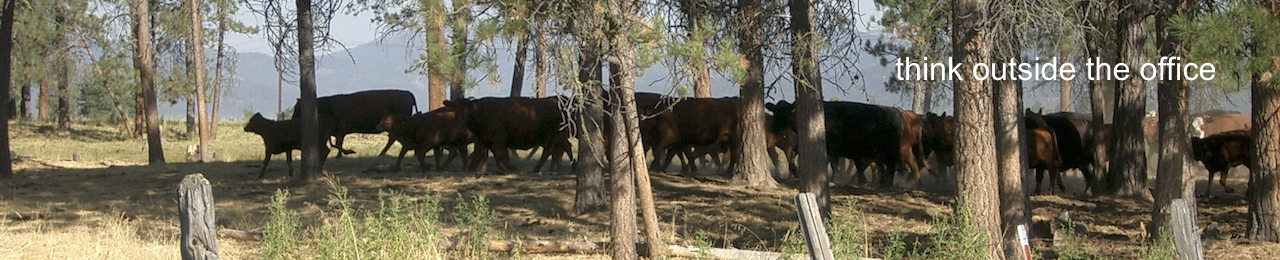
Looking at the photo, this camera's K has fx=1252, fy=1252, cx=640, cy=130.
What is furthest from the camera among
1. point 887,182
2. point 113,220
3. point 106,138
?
point 106,138

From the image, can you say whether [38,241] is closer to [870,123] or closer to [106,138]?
[870,123]

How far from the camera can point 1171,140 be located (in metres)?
11.6

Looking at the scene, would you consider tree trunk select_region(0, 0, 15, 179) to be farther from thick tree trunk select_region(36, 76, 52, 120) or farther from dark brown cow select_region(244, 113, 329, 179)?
thick tree trunk select_region(36, 76, 52, 120)

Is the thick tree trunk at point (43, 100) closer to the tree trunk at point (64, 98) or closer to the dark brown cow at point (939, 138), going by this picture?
the tree trunk at point (64, 98)

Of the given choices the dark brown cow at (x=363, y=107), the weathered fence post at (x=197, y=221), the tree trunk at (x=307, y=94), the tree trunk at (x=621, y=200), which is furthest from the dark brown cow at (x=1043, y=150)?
the weathered fence post at (x=197, y=221)

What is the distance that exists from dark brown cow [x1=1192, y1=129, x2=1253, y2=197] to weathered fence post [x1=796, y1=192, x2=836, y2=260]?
12.6 m

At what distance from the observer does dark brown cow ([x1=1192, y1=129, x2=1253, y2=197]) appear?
717 inches

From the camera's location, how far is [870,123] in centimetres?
1936

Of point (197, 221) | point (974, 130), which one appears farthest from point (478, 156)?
point (197, 221)

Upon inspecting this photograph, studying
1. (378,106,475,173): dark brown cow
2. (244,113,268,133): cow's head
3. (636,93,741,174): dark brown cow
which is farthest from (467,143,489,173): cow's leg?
(244,113,268,133): cow's head

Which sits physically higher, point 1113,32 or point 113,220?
point 1113,32

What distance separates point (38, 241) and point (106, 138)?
29.4m

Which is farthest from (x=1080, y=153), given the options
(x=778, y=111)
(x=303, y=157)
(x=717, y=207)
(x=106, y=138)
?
(x=106, y=138)

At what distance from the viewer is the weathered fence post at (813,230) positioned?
7.66m
